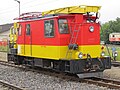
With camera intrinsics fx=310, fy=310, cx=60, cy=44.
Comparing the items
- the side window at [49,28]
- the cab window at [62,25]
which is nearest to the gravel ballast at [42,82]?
the side window at [49,28]

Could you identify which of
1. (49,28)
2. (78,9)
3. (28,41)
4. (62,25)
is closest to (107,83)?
(62,25)

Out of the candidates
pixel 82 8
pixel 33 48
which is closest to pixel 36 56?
pixel 33 48

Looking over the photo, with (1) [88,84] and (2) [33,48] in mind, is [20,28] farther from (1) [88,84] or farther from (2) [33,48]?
(1) [88,84]

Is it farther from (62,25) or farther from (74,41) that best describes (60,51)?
(62,25)

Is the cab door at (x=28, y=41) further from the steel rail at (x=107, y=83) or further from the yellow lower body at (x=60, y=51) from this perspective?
the steel rail at (x=107, y=83)

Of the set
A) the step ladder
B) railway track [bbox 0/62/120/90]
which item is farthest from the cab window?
railway track [bbox 0/62/120/90]

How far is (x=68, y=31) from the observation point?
14.7 meters

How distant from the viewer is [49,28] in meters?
15.3

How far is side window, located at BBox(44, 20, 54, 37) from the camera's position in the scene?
1502 cm

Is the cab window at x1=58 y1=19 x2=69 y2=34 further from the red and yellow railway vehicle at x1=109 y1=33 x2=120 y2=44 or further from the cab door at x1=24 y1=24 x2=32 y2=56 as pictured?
the red and yellow railway vehicle at x1=109 y1=33 x2=120 y2=44

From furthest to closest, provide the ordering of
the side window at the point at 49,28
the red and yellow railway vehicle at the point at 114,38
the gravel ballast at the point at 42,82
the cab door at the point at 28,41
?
the red and yellow railway vehicle at the point at 114,38
the cab door at the point at 28,41
the side window at the point at 49,28
the gravel ballast at the point at 42,82

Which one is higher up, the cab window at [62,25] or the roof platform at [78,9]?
the roof platform at [78,9]

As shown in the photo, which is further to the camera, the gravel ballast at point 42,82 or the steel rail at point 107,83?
the gravel ballast at point 42,82

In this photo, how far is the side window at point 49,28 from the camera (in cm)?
1502
